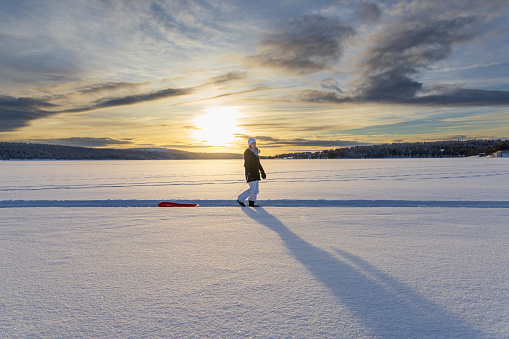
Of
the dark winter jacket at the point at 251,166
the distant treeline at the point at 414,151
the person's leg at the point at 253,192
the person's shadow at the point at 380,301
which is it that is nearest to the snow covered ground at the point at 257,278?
the person's shadow at the point at 380,301

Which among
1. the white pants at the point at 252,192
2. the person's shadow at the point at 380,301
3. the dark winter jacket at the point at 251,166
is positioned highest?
the dark winter jacket at the point at 251,166

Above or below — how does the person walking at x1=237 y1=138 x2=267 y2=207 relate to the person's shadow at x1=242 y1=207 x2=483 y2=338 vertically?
above

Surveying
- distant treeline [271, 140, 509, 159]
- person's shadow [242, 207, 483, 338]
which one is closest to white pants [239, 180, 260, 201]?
person's shadow [242, 207, 483, 338]

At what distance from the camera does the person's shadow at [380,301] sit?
2320 millimetres

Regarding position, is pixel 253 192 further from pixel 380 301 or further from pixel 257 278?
pixel 380 301

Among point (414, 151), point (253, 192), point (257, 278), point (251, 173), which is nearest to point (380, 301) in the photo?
point (257, 278)

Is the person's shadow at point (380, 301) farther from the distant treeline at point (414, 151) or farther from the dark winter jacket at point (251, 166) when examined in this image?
the distant treeline at point (414, 151)

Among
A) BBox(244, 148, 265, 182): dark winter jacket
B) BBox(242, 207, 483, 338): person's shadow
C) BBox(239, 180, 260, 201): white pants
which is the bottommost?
BBox(242, 207, 483, 338): person's shadow

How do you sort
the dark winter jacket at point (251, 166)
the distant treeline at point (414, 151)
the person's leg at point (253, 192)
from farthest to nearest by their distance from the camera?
the distant treeline at point (414, 151) → the dark winter jacket at point (251, 166) → the person's leg at point (253, 192)

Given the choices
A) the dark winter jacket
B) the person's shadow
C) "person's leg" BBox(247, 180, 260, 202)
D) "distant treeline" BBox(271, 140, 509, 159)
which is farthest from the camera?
"distant treeline" BBox(271, 140, 509, 159)

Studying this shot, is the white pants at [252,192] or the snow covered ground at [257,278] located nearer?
the snow covered ground at [257,278]

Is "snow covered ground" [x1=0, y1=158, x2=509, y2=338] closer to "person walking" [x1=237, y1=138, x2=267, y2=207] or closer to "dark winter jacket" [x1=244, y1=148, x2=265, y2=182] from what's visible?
"person walking" [x1=237, y1=138, x2=267, y2=207]

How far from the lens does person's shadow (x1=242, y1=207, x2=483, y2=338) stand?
2320mm

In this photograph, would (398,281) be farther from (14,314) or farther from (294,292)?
(14,314)
